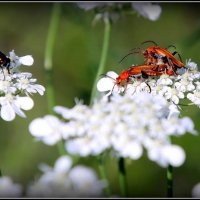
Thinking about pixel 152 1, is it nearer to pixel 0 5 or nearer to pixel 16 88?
pixel 16 88

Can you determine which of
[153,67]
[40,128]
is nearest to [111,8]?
[153,67]

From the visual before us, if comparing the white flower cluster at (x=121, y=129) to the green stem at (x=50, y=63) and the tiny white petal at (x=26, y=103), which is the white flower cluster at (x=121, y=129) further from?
the green stem at (x=50, y=63)

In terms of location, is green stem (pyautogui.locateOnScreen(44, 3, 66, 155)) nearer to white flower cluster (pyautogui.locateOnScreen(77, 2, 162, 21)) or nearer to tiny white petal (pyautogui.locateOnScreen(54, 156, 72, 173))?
white flower cluster (pyautogui.locateOnScreen(77, 2, 162, 21))

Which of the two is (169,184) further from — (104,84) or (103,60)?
(103,60)

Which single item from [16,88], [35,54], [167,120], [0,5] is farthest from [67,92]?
[167,120]

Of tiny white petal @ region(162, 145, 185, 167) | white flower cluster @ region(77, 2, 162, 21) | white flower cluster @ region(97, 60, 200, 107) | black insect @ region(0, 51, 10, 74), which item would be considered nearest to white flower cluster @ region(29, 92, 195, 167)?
tiny white petal @ region(162, 145, 185, 167)
